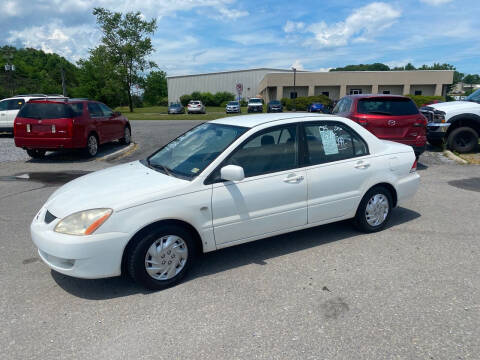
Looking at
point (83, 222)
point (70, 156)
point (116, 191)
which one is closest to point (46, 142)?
point (70, 156)

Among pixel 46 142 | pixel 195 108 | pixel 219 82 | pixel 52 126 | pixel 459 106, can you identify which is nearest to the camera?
pixel 52 126

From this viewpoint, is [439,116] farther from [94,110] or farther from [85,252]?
[85,252]

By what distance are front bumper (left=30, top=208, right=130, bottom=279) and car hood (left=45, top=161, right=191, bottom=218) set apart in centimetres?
24

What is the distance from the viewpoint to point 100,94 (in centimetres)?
7344

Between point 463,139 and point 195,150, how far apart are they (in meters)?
9.69

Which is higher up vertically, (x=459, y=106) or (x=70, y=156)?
(x=459, y=106)

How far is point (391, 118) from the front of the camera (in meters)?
8.45

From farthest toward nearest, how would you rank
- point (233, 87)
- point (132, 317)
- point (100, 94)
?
point (233, 87), point (100, 94), point (132, 317)

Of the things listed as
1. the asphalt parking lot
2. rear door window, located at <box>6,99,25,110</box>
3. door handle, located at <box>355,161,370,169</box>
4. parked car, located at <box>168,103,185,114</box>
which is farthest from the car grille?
parked car, located at <box>168,103,185,114</box>

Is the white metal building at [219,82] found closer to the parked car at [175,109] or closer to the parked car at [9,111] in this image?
the parked car at [175,109]

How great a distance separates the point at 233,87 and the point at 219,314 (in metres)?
78.0

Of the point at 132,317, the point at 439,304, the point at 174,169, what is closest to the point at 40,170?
the point at 174,169

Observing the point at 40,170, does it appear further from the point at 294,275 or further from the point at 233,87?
the point at 233,87

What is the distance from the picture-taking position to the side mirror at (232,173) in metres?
3.63
